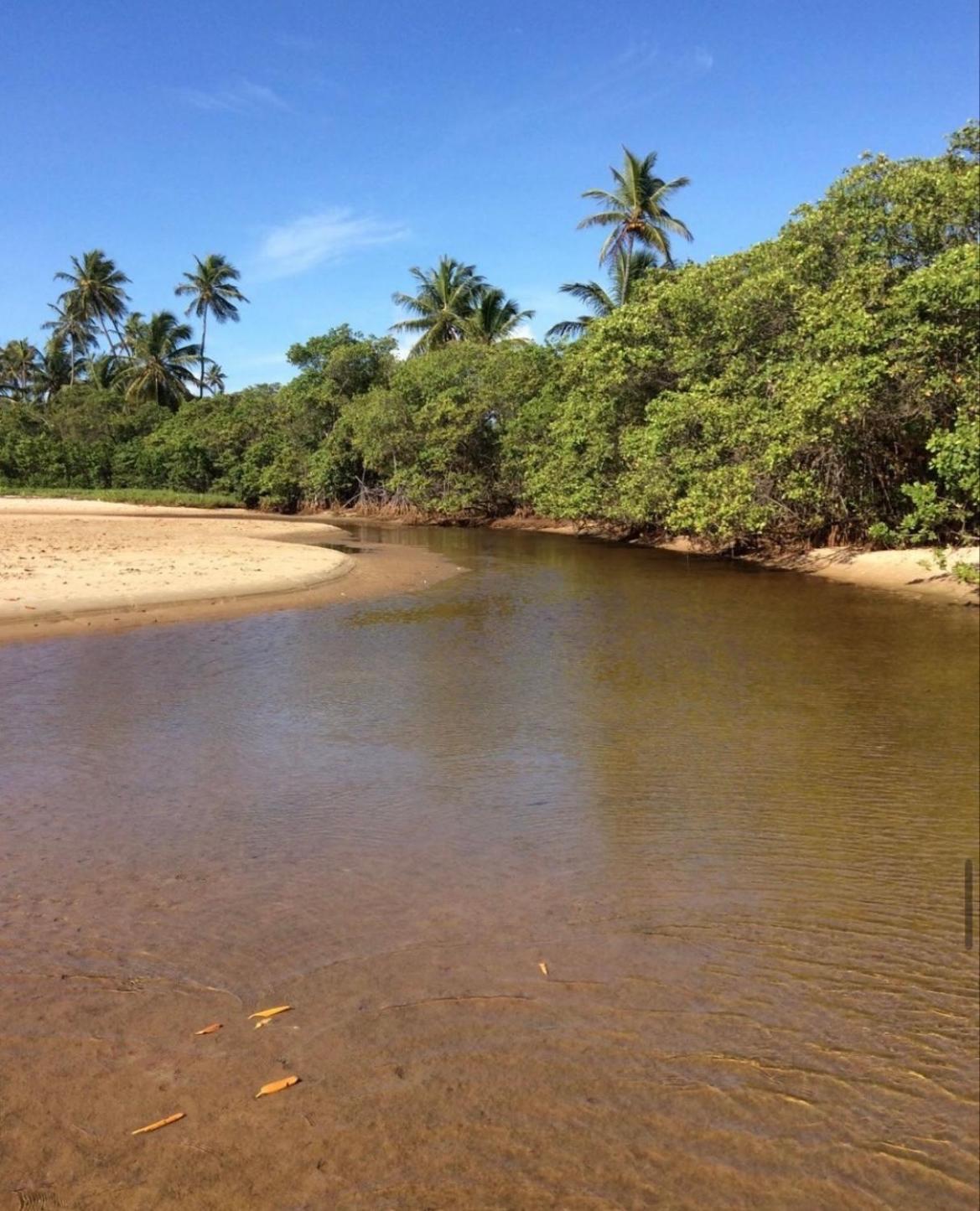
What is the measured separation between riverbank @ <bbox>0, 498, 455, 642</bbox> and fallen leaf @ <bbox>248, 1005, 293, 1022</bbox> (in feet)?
32.2

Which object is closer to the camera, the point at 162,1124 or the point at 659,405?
the point at 162,1124

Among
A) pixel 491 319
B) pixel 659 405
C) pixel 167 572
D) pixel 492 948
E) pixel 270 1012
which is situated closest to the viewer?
pixel 270 1012

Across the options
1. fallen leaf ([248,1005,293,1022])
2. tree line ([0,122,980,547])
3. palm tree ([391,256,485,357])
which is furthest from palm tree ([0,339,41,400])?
fallen leaf ([248,1005,293,1022])

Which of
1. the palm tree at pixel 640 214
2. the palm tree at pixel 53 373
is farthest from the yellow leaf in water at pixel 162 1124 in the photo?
the palm tree at pixel 53 373

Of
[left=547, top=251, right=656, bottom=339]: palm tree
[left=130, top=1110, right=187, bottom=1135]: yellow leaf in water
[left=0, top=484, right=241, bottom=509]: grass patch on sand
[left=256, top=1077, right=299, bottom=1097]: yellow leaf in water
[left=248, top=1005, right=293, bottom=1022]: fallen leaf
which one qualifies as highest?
[left=547, top=251, right=656, bottom=339]: palm tree

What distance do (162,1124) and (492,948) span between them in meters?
1.57

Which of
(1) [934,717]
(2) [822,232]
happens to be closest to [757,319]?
(2) [822,232]

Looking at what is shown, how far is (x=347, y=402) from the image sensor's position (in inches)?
1802

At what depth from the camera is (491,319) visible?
45312 mm

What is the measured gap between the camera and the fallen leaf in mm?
3422

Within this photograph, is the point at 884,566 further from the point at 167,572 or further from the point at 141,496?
the point at 141,496

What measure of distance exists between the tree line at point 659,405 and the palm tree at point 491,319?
0.44 ft

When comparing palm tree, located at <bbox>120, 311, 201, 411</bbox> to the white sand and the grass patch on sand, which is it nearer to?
the grass patch on sand

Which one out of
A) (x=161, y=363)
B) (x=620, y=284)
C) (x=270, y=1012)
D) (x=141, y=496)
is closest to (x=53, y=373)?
(x=161, y=363)
